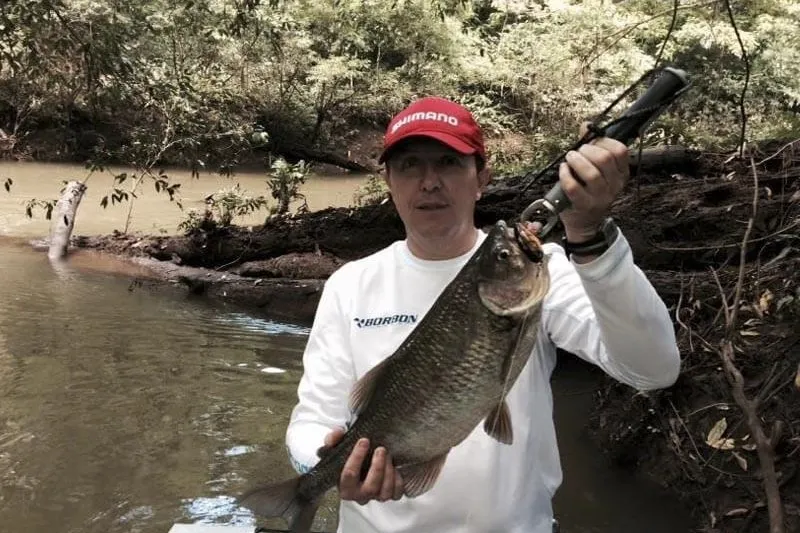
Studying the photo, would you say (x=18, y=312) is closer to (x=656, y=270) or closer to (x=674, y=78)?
(x=656, y=270)

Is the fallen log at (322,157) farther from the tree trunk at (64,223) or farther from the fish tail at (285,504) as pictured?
the fish tail at (285,504)

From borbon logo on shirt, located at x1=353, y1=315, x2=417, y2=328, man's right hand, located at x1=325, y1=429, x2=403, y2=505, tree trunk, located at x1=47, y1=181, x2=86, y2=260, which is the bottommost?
tree trunk, located at x1=47, y1=181, x2=86, y2=260

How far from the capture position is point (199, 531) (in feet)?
9.68

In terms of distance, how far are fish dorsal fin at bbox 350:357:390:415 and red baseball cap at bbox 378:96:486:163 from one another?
2.24 feet

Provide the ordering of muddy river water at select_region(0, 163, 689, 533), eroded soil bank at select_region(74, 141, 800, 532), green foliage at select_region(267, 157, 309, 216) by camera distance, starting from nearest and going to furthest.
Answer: eroded soil bank at select_region(74, 141, 800, 532), muddy river water at select_region(0, 163, 689, 533), green foliage at select_region(267, 157, 309, 216)

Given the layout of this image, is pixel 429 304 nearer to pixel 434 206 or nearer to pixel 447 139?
pixel 434 206

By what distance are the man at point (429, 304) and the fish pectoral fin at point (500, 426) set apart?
0.21 metres

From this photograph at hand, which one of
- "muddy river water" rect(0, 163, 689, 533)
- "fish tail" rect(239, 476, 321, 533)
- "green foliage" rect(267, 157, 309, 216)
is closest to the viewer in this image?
"fish tail" rect(239, 476, 321, 533)

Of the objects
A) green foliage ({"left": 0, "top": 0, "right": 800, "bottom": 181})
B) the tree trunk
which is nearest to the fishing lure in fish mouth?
the tree trunk

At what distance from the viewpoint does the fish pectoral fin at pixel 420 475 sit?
1.88 meters

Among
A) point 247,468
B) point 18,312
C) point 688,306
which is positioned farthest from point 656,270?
point 18,312

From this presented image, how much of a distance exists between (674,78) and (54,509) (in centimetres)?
436

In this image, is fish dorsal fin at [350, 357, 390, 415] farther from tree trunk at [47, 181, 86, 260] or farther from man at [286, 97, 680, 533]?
tree trunk at [47, 181, 86, 260]

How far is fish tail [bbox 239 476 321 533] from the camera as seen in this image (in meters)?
2.07
